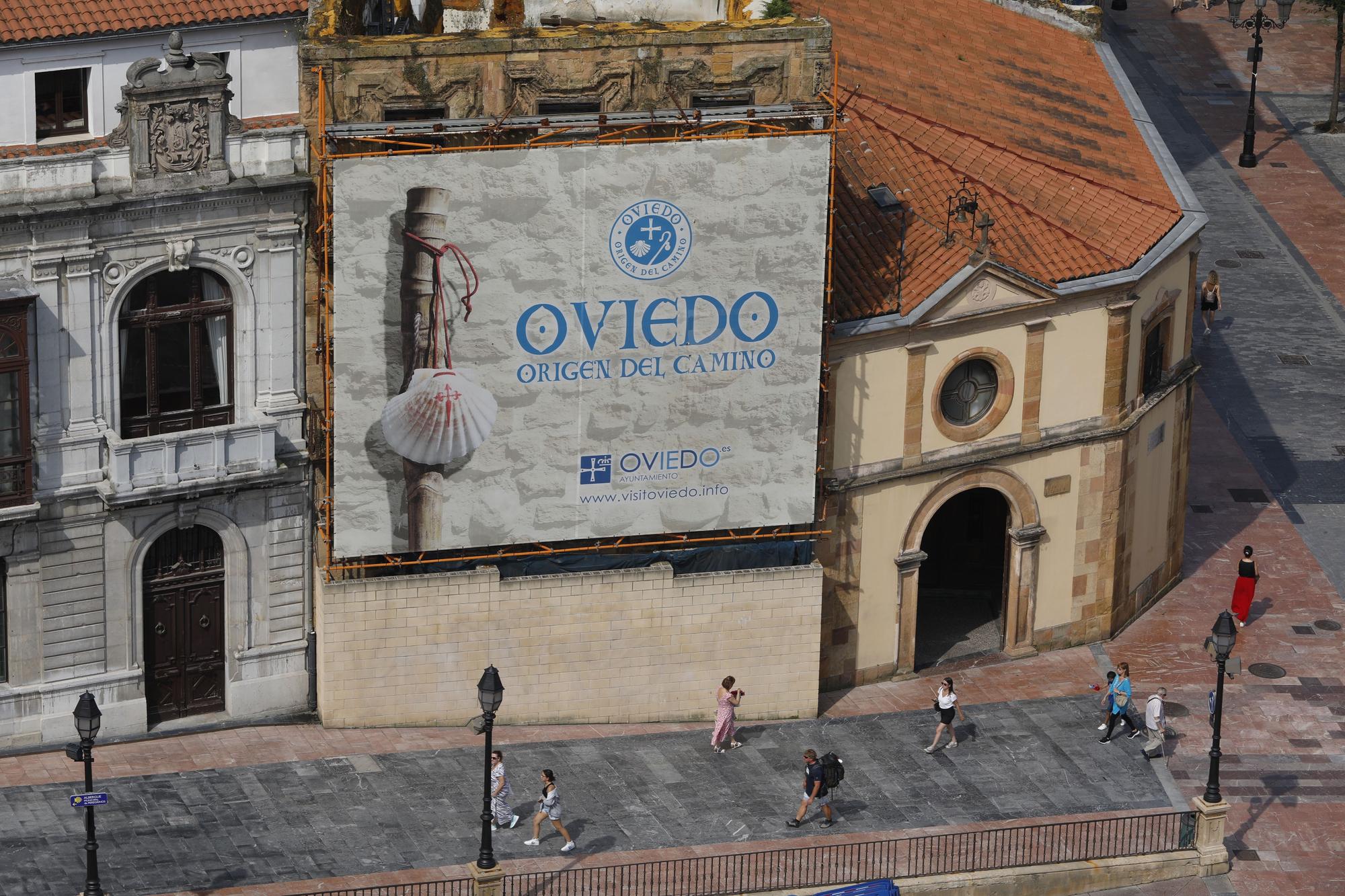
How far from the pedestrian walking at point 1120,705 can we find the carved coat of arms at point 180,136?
2236 centimetres

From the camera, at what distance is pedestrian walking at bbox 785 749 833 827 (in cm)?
6406

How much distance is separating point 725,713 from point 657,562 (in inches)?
138

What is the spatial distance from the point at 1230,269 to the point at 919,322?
29782 millimetres

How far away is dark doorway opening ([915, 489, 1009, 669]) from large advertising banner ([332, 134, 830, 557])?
902 cm

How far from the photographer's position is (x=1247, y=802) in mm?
67125

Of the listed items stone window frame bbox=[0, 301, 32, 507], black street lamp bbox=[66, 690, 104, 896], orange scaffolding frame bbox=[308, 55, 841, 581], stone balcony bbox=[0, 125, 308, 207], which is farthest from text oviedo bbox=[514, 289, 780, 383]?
black street lamp bbox=[66, 690, 104, 896]

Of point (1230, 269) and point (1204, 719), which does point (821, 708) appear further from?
point (1230, 269)

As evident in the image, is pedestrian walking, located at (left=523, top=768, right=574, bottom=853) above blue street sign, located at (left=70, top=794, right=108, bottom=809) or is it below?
below

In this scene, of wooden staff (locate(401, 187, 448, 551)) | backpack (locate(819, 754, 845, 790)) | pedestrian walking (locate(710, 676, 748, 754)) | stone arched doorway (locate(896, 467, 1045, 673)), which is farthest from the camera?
stone arched doorway (locate(896, 467, 1045, 673))

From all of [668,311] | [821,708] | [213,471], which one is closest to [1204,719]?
[821,708]

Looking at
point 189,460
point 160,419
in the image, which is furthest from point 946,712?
point 160,419

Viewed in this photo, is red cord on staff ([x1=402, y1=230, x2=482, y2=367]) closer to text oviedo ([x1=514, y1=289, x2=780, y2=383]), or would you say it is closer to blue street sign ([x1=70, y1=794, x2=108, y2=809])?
text oviedo ([x1=514, y1=289, x2=780, y2=383])

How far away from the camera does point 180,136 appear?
62625mm

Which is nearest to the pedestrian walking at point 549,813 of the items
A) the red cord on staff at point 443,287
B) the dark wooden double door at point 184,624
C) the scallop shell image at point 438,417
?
the scallop shell image at point 438,417
